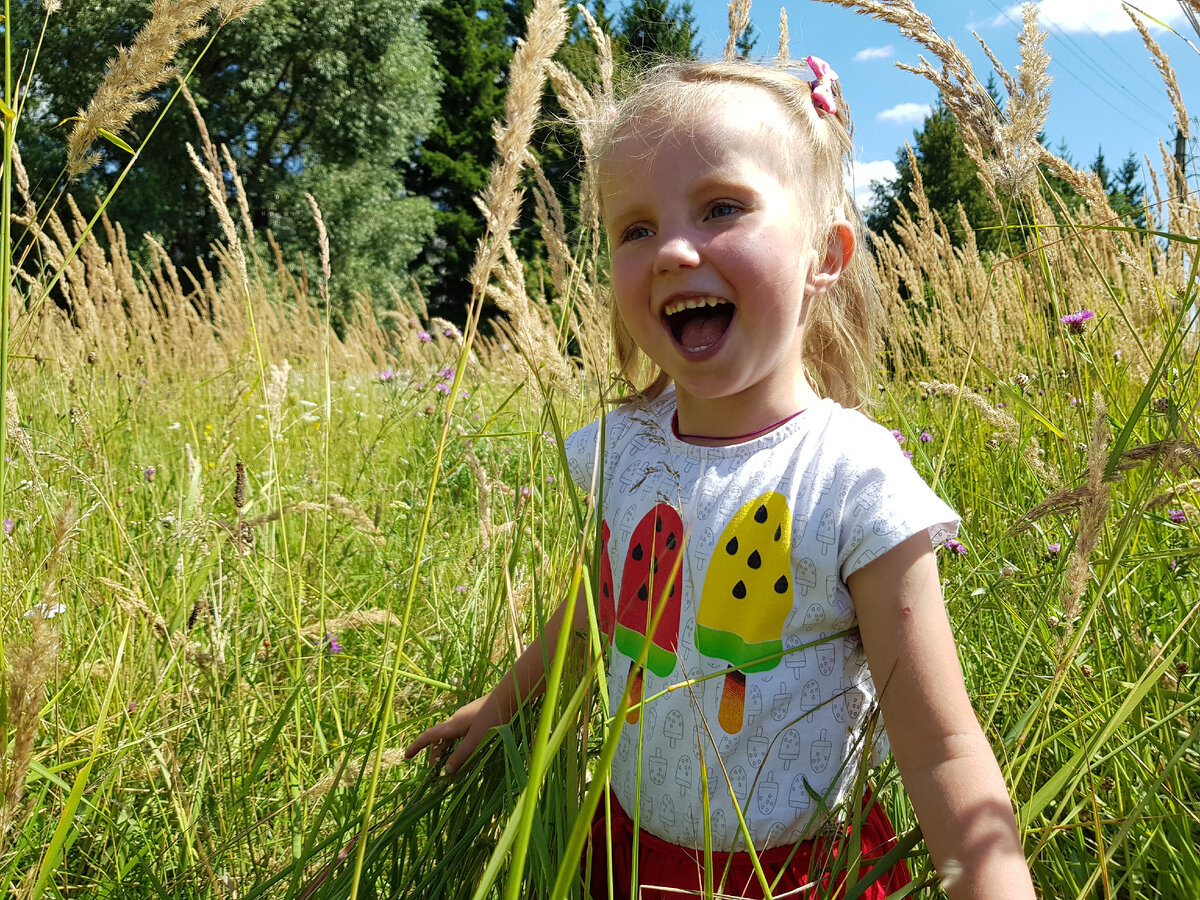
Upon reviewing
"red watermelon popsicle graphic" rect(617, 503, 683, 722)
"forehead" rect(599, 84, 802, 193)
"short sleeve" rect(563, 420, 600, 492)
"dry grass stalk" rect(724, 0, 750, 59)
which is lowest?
"red watermelon popsicle graphic" rect(617, 503, 683, 722)

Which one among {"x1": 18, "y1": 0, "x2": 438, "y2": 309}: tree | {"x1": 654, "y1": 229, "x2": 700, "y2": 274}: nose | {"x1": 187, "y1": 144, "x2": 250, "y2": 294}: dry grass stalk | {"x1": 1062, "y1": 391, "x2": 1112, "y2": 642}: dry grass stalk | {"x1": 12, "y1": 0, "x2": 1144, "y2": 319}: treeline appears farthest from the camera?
{"x1": 18, "y1": 0, "x2": 438, "y2": 309}: tree

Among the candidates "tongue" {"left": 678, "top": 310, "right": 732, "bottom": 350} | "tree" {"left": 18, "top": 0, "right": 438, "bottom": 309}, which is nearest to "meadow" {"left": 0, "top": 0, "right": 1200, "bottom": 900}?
"tongue" {"left": 678, "top": 310, "right": 732, "bottom": 350}

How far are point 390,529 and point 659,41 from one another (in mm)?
1390

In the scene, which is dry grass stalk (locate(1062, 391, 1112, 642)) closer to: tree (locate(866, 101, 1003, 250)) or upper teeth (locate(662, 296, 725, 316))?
upper teeth (locate(662, 296, 725, 316))

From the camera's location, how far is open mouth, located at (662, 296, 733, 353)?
3.29ft

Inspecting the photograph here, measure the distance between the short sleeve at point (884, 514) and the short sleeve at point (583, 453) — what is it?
0.39 metres

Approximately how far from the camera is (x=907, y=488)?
2.91 ft

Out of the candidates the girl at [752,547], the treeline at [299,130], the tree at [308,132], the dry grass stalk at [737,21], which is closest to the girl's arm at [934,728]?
the girl at [752,547]

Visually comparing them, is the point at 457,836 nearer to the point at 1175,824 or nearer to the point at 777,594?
the point at 777,594

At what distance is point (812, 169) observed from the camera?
43.8 inches

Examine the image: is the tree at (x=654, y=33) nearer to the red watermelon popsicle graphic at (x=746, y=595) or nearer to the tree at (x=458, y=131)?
the red watermelon popsicle graphic at (x=746, y=595)

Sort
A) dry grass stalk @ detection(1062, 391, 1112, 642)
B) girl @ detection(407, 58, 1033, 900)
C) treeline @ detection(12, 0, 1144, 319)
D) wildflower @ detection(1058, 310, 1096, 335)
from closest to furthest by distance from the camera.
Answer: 1. dry grass stalk @ detection(1062, 391, 1112, 642)
2. girl @ detection(407, 58, 1033, 900)
3. wildflower @ detection(1058, 310, 1096, 335)
4. treeline @ detection(12, 0, 1144, 319)

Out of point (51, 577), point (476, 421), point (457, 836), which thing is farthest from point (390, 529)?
point (51, 577)

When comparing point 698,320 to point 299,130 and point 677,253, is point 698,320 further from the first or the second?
point 299,130
